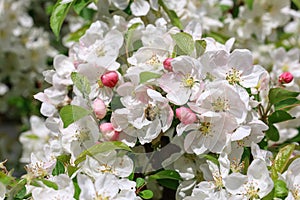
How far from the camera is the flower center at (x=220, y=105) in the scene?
1.39 metres

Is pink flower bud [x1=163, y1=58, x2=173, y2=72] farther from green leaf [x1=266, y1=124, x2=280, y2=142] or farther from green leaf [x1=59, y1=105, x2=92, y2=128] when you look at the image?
green leaf [x1=266, y1=124, x2=280, y2=142]

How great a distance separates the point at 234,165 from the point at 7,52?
1.68m

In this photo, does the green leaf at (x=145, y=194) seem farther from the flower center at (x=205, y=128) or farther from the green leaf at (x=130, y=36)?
the green leaf at (x=130, y=36)

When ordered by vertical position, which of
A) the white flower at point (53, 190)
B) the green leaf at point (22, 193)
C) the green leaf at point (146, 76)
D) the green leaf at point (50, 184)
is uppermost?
the green leaf at point (146, 76)

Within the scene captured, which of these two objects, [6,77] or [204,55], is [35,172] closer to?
[204,55]

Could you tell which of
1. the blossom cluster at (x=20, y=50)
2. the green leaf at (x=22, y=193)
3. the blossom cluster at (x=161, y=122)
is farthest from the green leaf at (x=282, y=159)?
the blossom cluster at (x=20, y=50)

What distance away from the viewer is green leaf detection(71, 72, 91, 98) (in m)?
1.48

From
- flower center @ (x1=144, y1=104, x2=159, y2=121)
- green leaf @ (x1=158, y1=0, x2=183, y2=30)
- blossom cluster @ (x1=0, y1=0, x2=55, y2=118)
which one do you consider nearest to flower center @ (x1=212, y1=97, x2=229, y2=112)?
flower center @ (x1=144, y1=104, x2=159, y2=121)

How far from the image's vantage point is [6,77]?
297 centimetres

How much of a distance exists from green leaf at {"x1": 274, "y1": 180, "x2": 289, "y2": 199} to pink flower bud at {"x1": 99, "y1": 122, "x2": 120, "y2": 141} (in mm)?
378

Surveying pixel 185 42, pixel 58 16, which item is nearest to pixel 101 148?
pixel 185 42

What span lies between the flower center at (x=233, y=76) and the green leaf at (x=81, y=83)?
0.33m

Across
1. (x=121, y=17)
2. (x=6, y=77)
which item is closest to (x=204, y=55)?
(x=121, y=17)

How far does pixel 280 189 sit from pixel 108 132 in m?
0.40
